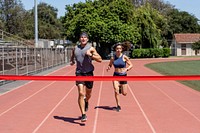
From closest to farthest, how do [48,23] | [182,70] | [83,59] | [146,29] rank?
[83,59] → [182,70] → [146,29] → [48,23]

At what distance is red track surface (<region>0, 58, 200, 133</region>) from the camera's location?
820 centimetres

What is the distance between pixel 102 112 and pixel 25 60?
14.2 meters

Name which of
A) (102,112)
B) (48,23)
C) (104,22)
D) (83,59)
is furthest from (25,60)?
(48,23)

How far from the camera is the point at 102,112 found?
10172 millimetres

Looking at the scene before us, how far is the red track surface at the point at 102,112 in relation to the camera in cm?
820

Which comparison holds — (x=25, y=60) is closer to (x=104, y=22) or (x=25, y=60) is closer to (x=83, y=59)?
(x=83, y=59)

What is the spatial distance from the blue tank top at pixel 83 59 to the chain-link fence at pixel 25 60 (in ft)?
29.3

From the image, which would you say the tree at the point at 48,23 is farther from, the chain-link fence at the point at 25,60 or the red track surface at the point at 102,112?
the red track surface at the point at 102,112

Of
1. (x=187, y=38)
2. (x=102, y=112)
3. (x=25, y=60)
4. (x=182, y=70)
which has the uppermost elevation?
(x=187, y=38)

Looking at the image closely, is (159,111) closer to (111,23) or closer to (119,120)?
(119,120)

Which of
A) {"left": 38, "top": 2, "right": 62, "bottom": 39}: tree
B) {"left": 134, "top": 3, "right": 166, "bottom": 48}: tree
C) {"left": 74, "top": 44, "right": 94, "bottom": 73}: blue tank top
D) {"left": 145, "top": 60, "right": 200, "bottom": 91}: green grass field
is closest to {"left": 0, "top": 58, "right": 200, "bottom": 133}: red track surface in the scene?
{"left": 74, "top": 44, "right": 94, "bottom": 73}: blue tank top

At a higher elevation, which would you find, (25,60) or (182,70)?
(25,60)

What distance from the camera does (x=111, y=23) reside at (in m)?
54.1

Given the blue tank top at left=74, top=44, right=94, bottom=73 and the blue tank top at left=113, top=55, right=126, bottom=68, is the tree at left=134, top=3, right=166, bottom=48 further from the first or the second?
the blue tank top at left=74, top=44, right=94, bottom=73
